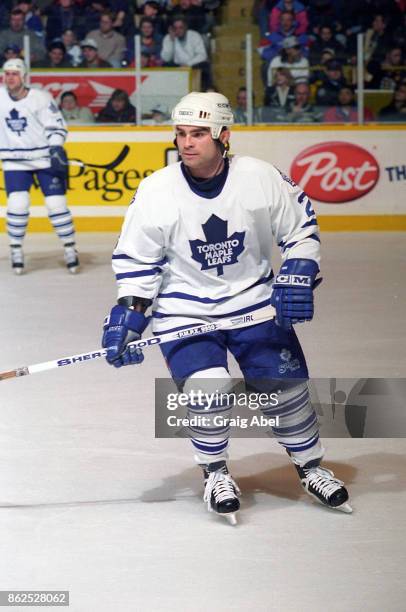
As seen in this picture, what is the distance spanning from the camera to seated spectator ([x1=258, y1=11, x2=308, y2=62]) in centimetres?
995

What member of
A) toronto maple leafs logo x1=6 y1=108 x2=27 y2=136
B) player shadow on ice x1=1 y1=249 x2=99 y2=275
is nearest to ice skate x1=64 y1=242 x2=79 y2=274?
player shadow on ice x1=1 y1=249 x2=99 y2=275

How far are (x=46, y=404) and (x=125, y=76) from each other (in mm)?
5539

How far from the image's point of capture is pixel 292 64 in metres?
9.88

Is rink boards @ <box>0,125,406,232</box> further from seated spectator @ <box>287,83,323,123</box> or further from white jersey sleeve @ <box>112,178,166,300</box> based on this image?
white jersey sleeve @ <box>112,178,166,300</box>

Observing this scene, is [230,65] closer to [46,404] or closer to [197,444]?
[46,404]

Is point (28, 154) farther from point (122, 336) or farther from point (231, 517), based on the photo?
point (231, 517)

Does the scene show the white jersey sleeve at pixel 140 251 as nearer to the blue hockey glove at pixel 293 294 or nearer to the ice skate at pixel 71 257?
the blue hockey glove at pixel 293 294

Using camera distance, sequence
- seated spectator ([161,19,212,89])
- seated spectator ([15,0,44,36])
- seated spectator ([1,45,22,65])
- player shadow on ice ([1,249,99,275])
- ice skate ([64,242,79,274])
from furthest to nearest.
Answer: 1. seated spectator ([15,0,44,36])
2. seated spectator ([161,19,212,89])
3. seated spectator ([1,45,22,65])
4. player shadow on ice ([1,249,99,275])
5. ice skate ([64,242,79,274])

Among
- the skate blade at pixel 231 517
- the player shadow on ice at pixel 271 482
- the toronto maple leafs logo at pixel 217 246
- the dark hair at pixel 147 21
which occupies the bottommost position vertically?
the player shadow on ice at pixel 271 482

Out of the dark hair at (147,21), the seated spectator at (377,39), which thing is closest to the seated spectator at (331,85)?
the seated spectator at (377,39)

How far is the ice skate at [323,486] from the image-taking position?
3437 millimetres

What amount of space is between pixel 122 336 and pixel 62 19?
7956mm

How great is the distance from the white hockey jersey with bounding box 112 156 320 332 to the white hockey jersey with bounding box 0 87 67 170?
443 cm

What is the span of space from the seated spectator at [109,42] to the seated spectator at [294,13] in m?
1.38
